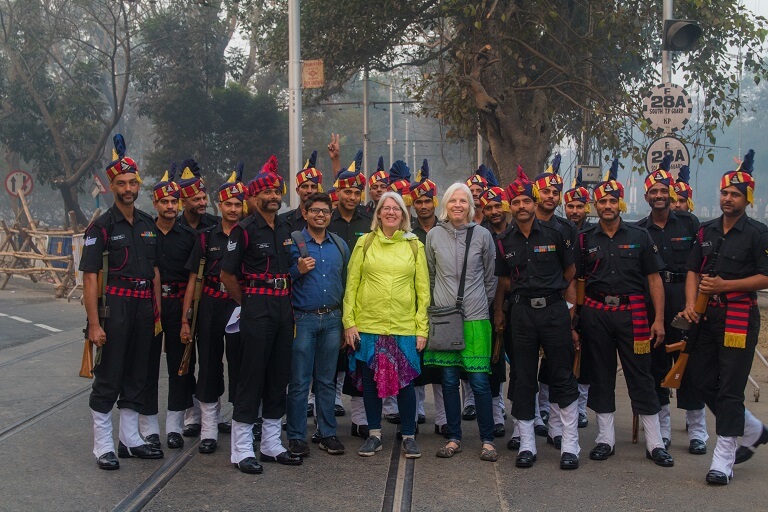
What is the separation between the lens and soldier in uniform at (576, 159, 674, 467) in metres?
7.34

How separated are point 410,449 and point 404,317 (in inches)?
39.8

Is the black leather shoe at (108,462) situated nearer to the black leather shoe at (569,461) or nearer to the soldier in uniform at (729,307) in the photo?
the black leather shoe at (569,461)

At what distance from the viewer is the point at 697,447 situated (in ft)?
25.0

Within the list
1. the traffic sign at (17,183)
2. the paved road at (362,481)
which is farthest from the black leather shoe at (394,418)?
the traffic sign at (17,183)

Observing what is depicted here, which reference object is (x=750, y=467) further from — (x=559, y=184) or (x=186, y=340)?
(x=186, y=340)

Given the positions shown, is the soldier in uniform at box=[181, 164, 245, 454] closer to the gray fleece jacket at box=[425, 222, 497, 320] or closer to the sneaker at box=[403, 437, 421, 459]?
the sneaker at box=[403, 437, 421, 459]

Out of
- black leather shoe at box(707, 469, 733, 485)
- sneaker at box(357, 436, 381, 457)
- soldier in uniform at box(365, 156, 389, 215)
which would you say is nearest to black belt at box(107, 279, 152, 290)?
sneaker at box(357, 436, 381, 457)

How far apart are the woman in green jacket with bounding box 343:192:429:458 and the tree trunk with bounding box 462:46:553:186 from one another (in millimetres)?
9584

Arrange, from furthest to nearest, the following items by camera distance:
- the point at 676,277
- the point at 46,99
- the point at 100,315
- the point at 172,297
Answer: the point at 46,99, the point at 676,277, the point at 172,297, the point at 100,315

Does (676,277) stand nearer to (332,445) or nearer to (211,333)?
(332,445)

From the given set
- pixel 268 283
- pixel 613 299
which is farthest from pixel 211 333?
pixel 613 299

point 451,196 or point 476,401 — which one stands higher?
point 451,196

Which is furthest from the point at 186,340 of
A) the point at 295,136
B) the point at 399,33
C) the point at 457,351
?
the point at 399,33

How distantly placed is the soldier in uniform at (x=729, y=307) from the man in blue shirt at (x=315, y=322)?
8.80 feet
